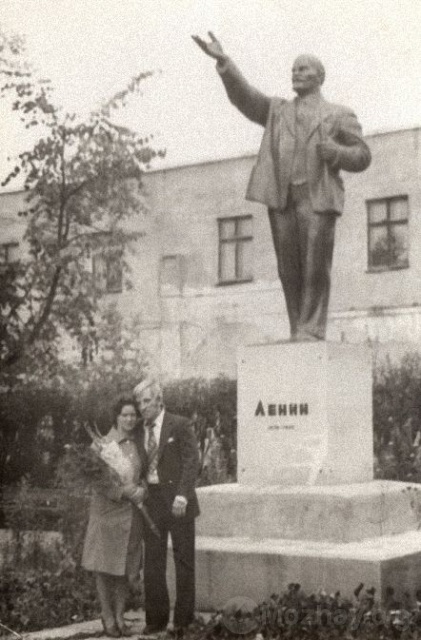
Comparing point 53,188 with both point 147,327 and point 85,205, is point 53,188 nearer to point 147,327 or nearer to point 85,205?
point 85,205

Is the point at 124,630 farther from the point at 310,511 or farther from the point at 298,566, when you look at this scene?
the point at 310,511

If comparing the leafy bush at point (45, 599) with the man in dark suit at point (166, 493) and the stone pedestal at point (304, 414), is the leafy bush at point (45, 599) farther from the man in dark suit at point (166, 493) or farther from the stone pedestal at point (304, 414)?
the stone pedestal at point (304, 414)

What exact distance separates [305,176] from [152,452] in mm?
2306

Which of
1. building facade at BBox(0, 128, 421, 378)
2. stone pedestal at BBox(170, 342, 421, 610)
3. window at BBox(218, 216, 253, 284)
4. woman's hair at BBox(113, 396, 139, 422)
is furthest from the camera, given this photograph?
window at BBox(218, 216, 253, 284)

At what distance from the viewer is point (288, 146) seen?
28.1 ft

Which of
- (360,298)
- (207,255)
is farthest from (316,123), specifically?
(207,255)

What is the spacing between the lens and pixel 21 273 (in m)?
15.2

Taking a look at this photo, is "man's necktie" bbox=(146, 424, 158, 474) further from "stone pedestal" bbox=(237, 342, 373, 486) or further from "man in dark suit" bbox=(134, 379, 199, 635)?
"stone pedestal" bbox=(237, 342, 373, 486)

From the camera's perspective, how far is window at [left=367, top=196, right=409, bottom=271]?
890 inches

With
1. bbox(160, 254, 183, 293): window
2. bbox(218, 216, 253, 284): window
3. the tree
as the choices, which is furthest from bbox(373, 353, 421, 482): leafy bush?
bbox(160, 254, 183, 293): window

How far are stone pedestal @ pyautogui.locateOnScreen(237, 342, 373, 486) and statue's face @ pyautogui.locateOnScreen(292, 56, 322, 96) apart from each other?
6.02 feet

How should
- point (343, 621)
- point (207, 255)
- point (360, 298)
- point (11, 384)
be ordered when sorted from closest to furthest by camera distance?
point (343, 621) → point (11, 384) → point (360, 298) → point (207, 255)

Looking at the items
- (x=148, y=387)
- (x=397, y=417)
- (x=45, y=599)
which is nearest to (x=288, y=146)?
(x=148, y=387)

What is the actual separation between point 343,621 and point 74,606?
228 cm
